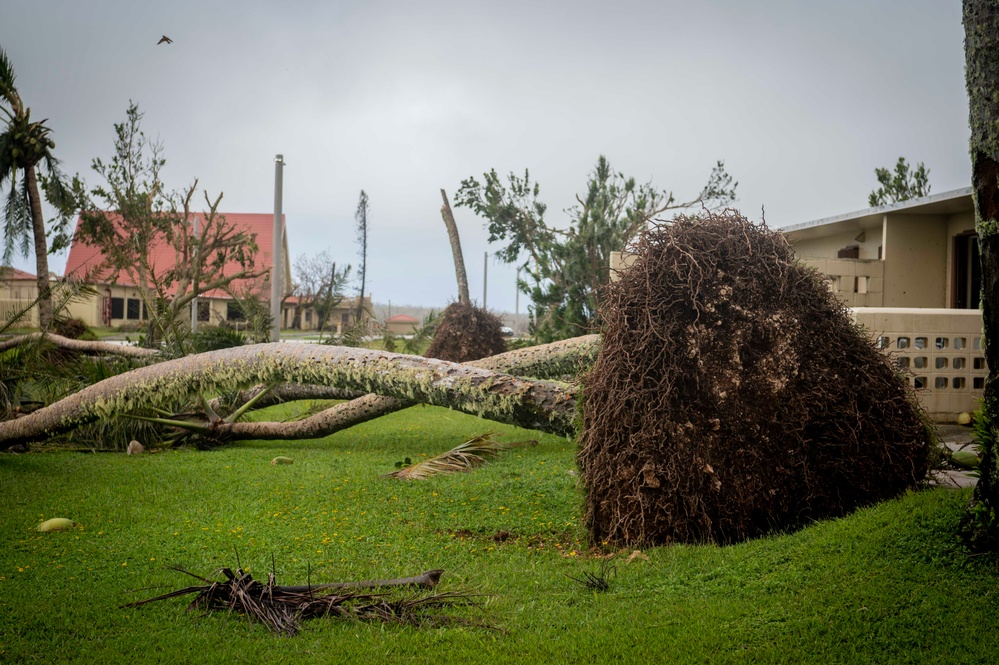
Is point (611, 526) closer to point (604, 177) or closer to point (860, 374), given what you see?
point (860, 374)

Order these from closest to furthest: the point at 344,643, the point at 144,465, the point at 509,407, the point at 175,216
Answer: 1. the point at 344,643
2. the point at 509,407
3. the point at 144,465
4. the point at 175,216

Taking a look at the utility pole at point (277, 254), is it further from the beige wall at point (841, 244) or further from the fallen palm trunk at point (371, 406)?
the beige wall at point (841, 244)

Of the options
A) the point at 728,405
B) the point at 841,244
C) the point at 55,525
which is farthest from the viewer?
the point at 841,244

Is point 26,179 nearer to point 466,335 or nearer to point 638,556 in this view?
point 466,335

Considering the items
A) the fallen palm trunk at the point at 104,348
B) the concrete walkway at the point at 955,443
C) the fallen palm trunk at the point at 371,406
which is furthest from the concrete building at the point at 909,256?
the fallen palm trunk at the point at 104,348

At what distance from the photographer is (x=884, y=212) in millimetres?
15570

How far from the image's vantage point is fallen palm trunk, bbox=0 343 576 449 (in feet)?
27.5

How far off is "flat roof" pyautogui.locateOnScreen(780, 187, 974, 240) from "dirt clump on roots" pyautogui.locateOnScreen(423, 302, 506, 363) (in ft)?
22.7

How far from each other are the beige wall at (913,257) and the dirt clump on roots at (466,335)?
332 inches

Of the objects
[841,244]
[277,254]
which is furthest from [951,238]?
[277,254]

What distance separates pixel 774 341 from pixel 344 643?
3.62 meters

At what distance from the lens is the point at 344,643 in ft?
13.0

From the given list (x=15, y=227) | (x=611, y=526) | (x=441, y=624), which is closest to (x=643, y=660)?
(x=441, y=624)

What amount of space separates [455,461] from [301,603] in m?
5.26
